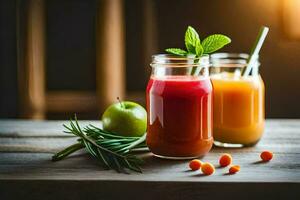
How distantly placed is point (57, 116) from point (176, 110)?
1.75 m

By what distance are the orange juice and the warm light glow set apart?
4.59 feet

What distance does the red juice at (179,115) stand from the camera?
1226 mm

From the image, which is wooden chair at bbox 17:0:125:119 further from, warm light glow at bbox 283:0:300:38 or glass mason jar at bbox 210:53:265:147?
glass mason jar at bbox 210:53:265:147

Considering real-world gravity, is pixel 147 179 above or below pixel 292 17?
below

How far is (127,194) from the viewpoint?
110 cm

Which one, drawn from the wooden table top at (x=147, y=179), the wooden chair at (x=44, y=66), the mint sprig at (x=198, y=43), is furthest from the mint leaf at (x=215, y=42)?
the wooden chair at (x=44, y=66)

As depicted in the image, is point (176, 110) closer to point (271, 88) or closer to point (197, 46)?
point (197, 46)

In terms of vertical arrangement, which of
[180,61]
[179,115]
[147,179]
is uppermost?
[180,61]

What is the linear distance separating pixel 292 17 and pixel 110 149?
66.1 inches

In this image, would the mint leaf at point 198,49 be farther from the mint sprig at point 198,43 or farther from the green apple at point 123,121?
the green apple at point 123,121

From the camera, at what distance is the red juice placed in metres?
1.23

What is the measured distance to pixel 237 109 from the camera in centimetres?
135

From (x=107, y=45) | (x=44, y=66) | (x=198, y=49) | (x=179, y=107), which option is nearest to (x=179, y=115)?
(x=179, y=107)

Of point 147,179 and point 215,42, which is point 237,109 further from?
point 147,179
